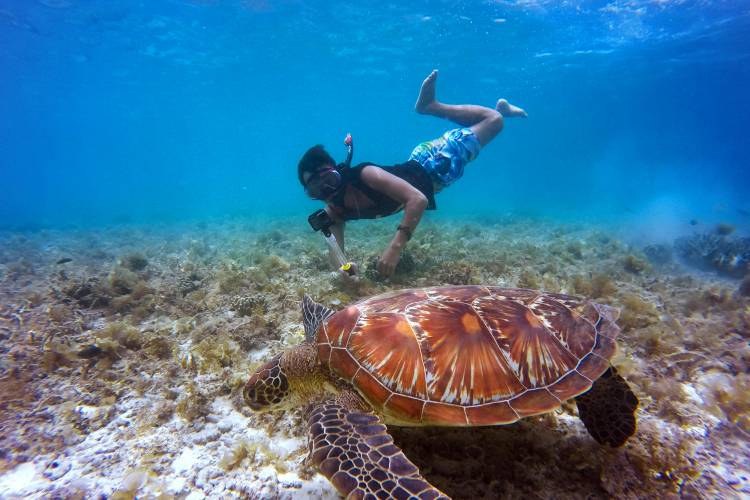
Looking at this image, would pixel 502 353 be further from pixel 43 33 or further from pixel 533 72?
pixel 533 72

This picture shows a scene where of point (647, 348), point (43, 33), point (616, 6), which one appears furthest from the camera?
point (43, 33)

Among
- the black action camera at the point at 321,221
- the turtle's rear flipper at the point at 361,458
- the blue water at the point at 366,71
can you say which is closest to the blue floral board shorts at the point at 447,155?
the black action camera at the point at 321,221

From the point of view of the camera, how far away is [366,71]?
3094 centimetres

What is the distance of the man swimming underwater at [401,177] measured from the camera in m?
4.00

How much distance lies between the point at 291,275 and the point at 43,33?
99.4 ft

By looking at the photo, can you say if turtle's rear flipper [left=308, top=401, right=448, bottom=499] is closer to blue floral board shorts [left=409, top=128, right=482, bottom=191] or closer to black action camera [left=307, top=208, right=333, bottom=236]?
black action camera [left=307, top=208, right=333, bottom=236]

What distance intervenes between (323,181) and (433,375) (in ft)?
9.47

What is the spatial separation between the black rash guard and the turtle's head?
268 cm

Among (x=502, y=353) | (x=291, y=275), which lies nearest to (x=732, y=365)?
(x=502, y=353)

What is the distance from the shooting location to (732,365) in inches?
111

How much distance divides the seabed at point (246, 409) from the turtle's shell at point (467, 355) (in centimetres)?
44

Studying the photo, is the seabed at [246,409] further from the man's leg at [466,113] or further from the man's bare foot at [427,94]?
the man's bare foot at [427,94]

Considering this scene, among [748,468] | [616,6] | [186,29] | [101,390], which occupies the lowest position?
[748,468]

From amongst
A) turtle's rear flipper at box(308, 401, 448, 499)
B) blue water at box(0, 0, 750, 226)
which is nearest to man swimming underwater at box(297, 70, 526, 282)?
turtle's rear flipper at box(308, 401, 448, 499)
